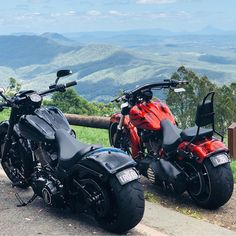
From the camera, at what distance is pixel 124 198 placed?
190 inches

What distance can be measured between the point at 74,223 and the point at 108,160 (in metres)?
0.81

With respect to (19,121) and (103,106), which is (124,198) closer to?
(19,121)

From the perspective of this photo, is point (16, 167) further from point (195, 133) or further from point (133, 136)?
point (195, 133)

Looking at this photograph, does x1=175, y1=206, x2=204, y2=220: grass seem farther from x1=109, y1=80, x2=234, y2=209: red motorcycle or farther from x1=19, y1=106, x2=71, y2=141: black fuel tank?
x1=19, y1=106, x2=71, y2=141: black fuel tank

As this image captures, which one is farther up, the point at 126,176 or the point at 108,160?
the point at 108,160

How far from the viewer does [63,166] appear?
527cm

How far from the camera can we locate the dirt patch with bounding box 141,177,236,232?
567cm

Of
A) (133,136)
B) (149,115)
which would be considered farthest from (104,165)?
(133,136)

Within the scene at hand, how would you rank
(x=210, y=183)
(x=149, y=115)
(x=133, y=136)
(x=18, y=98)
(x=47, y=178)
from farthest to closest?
1. (x=133, y=136)
2. (x=149, y=115)
3. (x=18, y=98)
4. (x=210, y=183)
5. (x=47, y=178)

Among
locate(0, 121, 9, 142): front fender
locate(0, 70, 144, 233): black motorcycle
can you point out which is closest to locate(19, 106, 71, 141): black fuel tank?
locate(0, 70, 144, 233): black motorcycle

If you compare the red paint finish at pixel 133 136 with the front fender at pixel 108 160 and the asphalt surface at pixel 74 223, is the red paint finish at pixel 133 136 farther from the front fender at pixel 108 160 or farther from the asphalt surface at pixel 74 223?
the front fender at pixel 108 160

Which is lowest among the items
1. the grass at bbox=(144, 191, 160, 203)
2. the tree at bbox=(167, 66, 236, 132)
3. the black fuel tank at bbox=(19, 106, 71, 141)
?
the tree at bbox=(167, 66, 236, 132)

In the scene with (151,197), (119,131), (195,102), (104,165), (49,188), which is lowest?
(195,102)

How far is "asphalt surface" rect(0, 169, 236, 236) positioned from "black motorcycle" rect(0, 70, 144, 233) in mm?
143
